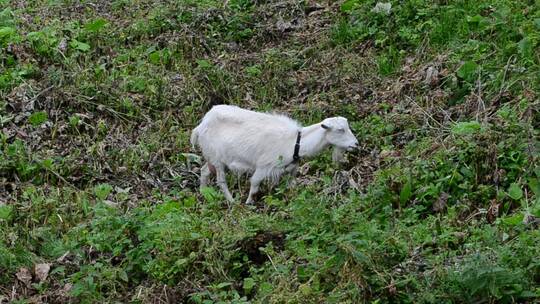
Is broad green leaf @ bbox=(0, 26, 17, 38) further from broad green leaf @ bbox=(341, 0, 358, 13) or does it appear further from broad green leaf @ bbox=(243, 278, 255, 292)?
broad green leaf @ bbox=(243, 278, 255, 292)

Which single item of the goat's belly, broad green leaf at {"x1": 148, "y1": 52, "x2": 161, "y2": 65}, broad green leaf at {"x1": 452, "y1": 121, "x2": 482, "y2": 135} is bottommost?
broad green leaf at {"x1": 148, "y1": 52, "x2": 161, "y2": 65}

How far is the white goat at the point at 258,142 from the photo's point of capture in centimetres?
1009

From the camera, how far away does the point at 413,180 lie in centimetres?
901

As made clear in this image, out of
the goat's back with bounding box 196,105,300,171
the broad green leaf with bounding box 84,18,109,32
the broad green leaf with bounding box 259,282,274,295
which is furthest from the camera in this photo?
the broad green leaf with bounding box 84,18,109,32

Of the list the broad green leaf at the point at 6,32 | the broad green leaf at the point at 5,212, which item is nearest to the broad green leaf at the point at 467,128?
the broad green leaf at the point at 5,212

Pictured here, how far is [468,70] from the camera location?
35.9 feet

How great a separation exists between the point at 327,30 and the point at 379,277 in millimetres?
6492

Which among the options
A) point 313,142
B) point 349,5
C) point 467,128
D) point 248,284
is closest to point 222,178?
point 313,142

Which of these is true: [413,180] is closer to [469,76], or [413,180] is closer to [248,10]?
[469,76]

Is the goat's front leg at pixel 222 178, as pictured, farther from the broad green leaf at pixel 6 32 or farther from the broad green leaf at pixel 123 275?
the broad green leaf at pixel 6 32

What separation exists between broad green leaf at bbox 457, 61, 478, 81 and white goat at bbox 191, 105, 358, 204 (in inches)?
61.9

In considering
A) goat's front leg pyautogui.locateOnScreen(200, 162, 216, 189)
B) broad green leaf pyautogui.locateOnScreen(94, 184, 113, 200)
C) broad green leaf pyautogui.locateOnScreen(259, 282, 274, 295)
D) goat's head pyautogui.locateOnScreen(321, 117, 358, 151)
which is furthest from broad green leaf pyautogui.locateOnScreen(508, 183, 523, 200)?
broad green leaf pyautogui.locateOnScreen(94, 184, 113, 200)

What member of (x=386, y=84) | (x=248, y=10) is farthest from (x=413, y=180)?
(x=248, y=10)

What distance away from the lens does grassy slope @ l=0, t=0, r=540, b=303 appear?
7.68 m
